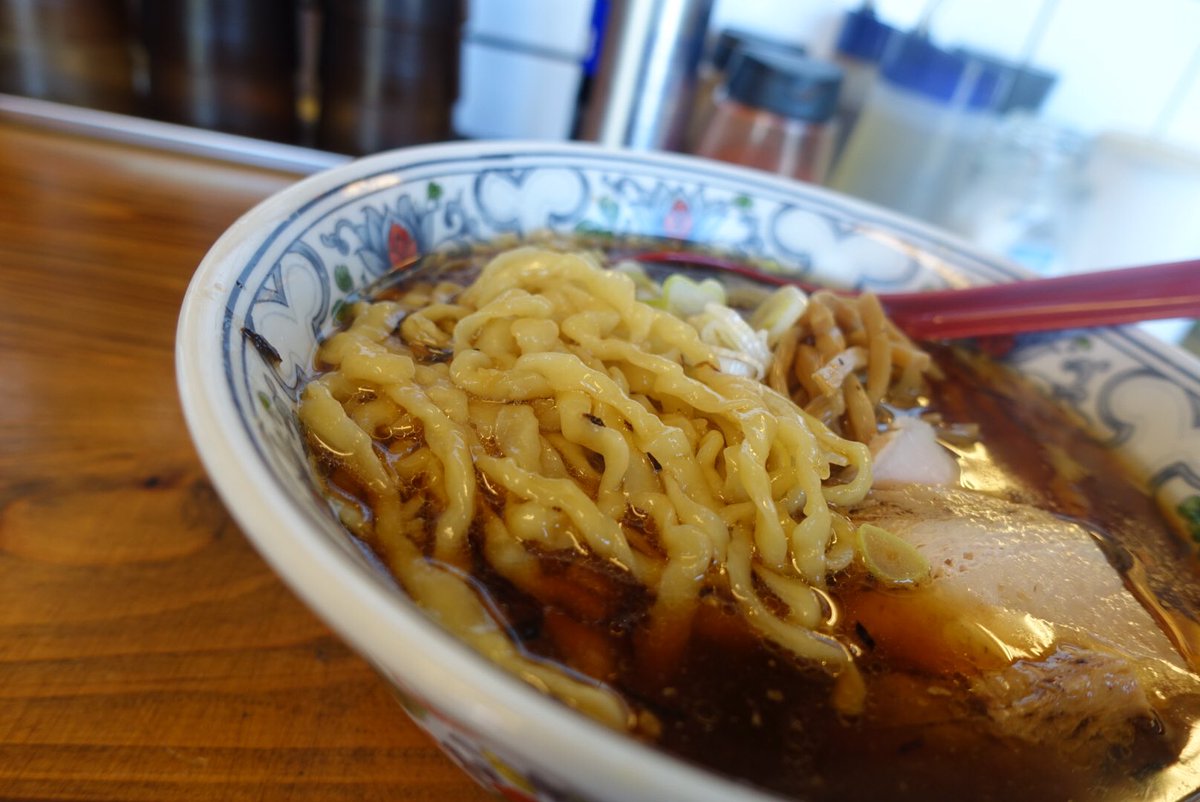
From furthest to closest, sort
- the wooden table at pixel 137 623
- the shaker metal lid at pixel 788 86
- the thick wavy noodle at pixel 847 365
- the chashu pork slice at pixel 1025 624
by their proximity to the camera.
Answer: the shaker metal lid at pixel 788 86 → the thick wavy noodle at pixel 847 365 → the chashu pork slice at pixel 1025 624 → the wooden table at pixel 137 623

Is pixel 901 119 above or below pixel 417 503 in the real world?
above

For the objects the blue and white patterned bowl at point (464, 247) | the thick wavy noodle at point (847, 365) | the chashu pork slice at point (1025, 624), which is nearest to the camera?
the blue and white patterned bowl at point (464, 247)

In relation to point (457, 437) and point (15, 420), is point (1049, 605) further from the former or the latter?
point (15, 420)

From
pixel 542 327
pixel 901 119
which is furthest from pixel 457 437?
pixel 901 119

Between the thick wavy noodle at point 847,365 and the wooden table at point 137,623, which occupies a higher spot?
the thick wavy noodle at point 847,365

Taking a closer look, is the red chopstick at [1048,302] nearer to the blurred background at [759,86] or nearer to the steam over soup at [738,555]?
the steam over soup at [738,555]

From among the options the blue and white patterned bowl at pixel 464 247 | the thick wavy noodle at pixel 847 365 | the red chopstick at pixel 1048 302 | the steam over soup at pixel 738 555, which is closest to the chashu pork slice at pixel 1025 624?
the steam over soup at pixel 738 555
